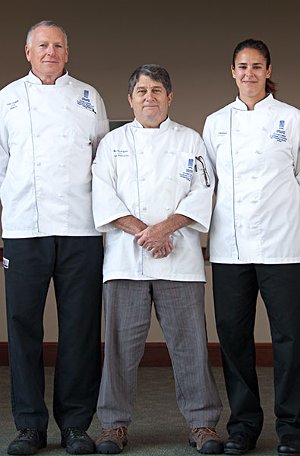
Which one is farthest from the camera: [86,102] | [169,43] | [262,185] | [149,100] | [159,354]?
[169,43]

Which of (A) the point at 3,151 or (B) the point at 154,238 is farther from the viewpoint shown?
(A) the point at 3,151

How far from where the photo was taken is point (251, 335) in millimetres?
4840

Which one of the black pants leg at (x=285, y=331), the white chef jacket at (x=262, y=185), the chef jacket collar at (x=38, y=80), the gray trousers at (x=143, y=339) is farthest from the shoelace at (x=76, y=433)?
the chef jacket collar at (x=38, y=80)

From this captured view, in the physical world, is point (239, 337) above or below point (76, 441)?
above

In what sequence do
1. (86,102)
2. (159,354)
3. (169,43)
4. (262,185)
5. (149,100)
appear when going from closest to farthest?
(262,185) < (149,100) < (86,102) < (159,354) < (169,43)

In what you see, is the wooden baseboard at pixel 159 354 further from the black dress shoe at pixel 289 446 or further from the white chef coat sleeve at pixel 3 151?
the white chef coat sleeve at pixel 3 151

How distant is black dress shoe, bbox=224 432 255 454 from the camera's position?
475 cm

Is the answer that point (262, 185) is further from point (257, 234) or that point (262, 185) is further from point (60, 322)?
point (60, 322)

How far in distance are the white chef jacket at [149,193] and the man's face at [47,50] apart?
1.26 ft

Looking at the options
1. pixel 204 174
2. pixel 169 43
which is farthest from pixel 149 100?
pixel 169 43

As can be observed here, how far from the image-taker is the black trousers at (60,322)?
189 inches

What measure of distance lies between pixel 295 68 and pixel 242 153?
3.17m

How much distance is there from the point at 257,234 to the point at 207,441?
35.9 inches

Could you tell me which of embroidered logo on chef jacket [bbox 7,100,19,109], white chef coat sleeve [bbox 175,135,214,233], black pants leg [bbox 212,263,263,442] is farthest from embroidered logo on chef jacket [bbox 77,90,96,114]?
black pants leg [bbox 212,263,263,442]
